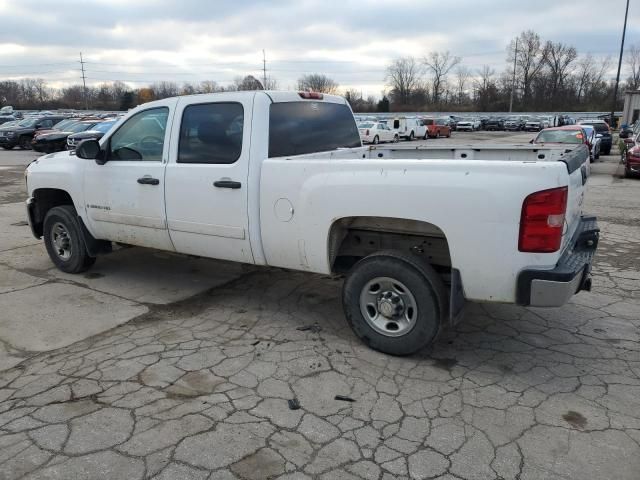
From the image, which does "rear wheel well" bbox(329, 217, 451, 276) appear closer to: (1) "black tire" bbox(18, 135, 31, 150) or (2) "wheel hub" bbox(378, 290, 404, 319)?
(2) "wheel hub" bbox(378, 290, 404, 319)

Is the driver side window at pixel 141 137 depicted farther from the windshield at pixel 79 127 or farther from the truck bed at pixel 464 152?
the windshield at pixel 79 127

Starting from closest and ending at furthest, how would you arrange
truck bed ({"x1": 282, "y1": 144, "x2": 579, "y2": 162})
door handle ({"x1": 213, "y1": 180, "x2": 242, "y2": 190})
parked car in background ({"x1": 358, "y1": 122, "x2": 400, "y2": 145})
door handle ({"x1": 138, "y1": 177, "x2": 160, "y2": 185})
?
door handle ({"x1": 213, "y1": 180, "x2": 242, "y2": 190})
truck bed ({"x1": 282, "y1": 144, "x2": 579, "y2": 162})
door handle ({"x1": 138, "y1": 177, "x2": 160, "y2": 185})
parked car in background ({"x1": 358, "y1": 122, "x2": 400, "y2": 145})

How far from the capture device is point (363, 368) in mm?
3785

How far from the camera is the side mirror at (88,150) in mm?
5152

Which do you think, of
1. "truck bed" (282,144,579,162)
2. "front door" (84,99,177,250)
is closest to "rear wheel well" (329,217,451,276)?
"truck bed" (282,144,579,162)

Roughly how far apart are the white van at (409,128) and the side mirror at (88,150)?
109 feet

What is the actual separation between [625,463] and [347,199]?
227cm

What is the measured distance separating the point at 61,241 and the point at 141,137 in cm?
190

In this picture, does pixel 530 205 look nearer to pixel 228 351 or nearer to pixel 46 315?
pixel 228 351

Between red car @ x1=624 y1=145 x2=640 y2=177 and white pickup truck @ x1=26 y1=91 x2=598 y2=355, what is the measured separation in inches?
502

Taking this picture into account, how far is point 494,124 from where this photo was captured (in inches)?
2338

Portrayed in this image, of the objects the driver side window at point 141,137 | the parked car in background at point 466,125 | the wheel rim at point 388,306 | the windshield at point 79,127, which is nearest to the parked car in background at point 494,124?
the parked car in background at point 466,125

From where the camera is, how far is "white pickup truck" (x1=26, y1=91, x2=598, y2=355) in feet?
10.8

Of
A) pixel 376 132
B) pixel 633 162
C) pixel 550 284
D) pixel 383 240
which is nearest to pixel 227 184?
pixel 383 240
